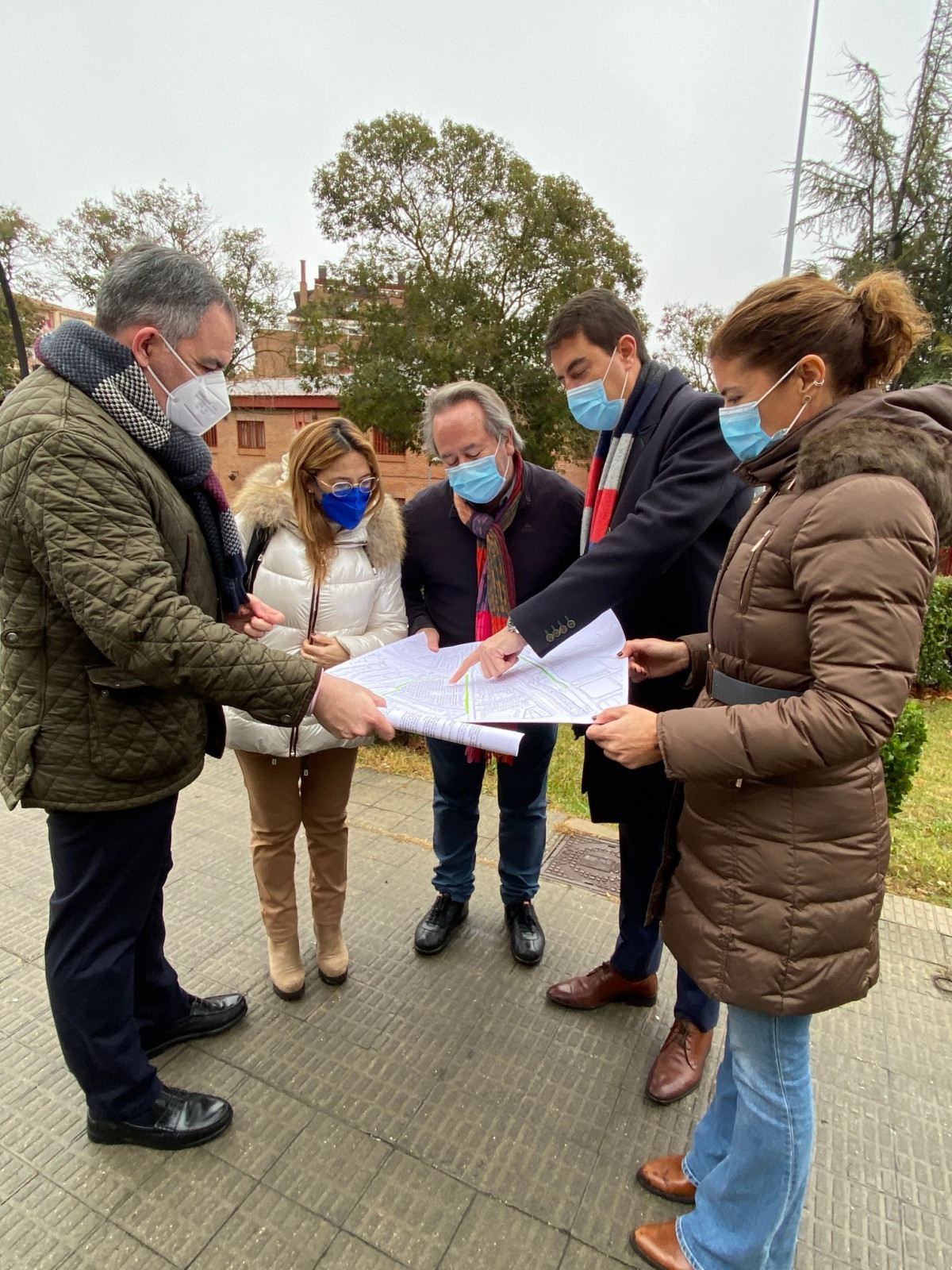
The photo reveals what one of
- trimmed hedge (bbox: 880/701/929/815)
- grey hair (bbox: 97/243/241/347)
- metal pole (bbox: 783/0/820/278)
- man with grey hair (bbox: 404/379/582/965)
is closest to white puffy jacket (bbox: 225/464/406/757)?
man with grey hair (bbox: 404/379/582/965)

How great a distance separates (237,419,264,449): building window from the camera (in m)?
30.1

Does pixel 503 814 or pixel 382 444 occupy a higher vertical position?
pixel 382 444

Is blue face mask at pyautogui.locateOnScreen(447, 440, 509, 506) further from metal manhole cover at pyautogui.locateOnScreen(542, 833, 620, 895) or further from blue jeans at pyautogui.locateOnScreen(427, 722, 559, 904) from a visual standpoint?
metal manhole cover at pyautogui.locateOnScreen(542, 833, 620, 895)

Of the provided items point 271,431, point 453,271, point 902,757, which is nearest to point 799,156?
point 453,271

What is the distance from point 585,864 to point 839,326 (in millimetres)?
2806

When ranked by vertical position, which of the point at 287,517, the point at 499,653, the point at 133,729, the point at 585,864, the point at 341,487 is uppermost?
the point at 341,487

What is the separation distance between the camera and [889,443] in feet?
3.95

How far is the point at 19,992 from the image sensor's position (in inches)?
100

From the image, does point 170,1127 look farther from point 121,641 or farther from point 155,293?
point 155,293

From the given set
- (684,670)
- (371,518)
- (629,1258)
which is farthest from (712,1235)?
(371,518)

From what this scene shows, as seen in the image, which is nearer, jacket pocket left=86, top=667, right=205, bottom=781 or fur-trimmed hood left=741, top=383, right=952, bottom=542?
fur-trimmed hood left=741, top=383, right=952, bottom=542

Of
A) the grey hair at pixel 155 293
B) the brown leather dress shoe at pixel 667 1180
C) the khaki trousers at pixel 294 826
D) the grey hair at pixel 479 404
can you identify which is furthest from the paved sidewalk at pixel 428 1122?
the grey hair at pixel 155 293

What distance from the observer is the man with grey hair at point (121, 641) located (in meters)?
1.51

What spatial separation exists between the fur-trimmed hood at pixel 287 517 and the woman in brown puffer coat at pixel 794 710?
49.2 inches
